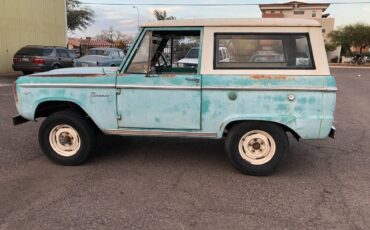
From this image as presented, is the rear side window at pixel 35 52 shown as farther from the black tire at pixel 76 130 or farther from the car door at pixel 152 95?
the car door at pixel 152 95

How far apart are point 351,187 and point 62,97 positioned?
389 centimetres

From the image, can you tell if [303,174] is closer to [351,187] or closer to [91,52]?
[351,187]

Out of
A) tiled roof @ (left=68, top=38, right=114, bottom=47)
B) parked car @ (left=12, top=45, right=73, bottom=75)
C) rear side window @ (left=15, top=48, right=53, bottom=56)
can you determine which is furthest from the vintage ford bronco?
tiled roof @ (left=68, top=38, right=114, bottom=47)

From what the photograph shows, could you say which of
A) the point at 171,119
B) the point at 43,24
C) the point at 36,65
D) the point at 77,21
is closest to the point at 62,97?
the point at 171,119

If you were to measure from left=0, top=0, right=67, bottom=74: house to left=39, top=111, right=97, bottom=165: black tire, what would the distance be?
16.9 m

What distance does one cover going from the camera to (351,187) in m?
4.70

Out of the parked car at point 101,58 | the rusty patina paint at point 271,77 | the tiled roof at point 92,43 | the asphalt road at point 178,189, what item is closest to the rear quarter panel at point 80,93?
the asphalt road at point 178,189

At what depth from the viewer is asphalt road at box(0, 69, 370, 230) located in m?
3.76

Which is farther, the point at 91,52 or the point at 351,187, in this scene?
the point at 91,52

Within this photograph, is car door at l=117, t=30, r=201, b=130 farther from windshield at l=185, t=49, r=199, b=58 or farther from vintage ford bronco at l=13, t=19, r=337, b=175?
windshield at l=185, t=49, r=199, b=58

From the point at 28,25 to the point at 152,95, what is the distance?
64.6 feet

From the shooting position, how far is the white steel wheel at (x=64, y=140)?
211 inches

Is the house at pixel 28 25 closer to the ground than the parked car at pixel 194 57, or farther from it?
farther from it

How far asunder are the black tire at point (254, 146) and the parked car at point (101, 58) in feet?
45.9
